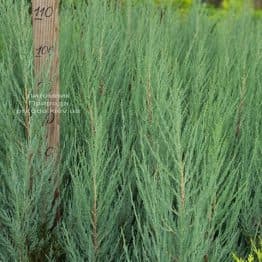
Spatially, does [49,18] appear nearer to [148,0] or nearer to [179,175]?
[179,175]

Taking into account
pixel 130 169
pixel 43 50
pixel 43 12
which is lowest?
pixel 130 169

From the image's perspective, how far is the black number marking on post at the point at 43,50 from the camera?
5.85 feet

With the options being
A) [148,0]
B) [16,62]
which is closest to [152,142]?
[16,62]

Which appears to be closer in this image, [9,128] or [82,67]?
[9,128]

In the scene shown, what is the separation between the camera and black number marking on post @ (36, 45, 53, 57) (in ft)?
5.85

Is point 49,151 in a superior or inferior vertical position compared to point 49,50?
inferior

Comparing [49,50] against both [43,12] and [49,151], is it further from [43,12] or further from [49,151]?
[49,151]

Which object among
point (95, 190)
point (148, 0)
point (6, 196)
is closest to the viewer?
point (95, 190)

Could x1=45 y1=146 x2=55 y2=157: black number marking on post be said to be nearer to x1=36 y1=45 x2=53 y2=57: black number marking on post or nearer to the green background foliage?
the green background foliage

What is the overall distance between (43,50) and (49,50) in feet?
0.06

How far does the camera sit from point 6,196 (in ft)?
5.88

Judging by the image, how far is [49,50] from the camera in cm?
179

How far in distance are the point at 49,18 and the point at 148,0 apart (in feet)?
3.46

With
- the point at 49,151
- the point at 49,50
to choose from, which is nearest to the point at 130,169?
the point at 49,151
